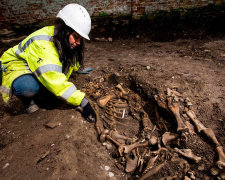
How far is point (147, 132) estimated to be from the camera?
2238 millimetres

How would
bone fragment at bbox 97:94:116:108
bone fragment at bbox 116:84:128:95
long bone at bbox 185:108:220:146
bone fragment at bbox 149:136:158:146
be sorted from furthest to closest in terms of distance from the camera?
bone fragment at bbox 116:84:128:95 → bone fragment at bbox 97:94:116:108 → bone fragment at bbox 149:136:158:146 → long bone at bbox 185:108:220:146

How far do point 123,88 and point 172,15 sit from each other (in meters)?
3.67

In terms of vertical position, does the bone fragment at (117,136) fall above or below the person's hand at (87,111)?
below

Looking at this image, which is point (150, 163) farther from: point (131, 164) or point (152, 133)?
→ point (152, 133)

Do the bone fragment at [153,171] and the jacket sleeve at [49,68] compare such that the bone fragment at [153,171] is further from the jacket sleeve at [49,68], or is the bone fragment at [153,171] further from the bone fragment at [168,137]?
the jacket sleeve at [49,68]

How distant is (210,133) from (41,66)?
2378mm

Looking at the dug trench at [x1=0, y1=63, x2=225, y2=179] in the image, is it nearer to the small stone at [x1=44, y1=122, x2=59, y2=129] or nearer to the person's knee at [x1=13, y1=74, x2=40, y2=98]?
the small stone at [x1=44, y1=122, x2=59, y2=129]

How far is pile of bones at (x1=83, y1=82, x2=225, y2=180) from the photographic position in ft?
5.84

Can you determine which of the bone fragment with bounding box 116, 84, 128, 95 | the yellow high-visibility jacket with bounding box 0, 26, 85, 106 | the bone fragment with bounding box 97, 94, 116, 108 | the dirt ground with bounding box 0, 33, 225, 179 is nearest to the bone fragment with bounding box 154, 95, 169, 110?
the dirt ground with bounding box 0, 33, 225, 179

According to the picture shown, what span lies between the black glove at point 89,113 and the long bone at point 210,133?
1.44 meters

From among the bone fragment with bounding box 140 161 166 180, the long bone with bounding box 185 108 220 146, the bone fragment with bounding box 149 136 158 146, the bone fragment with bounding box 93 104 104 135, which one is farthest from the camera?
the bone fragment with bounding box 93 104 104 135

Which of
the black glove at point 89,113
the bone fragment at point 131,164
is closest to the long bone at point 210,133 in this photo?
the bone fragment at point 131,164

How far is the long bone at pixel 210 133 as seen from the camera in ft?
5.36

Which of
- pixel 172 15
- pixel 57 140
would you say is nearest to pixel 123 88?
pixel 57 140
